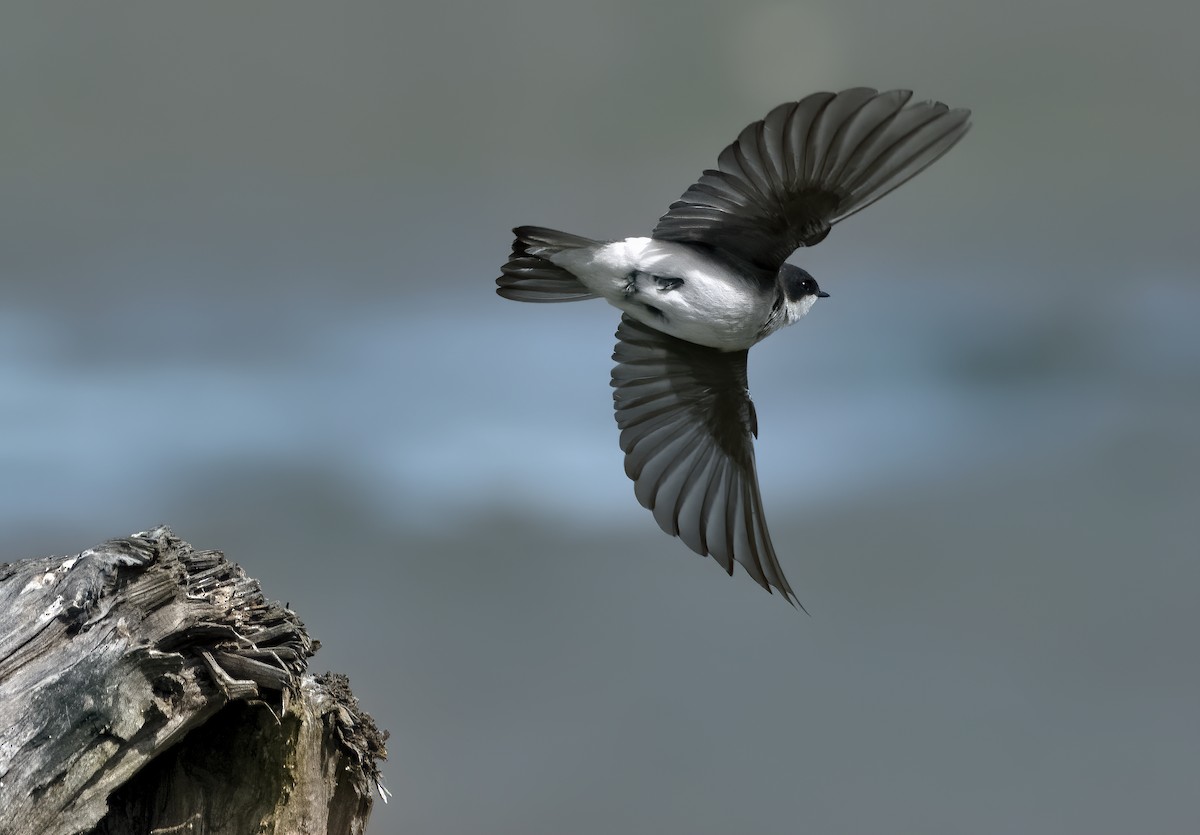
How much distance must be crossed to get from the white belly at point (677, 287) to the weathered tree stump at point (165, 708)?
3.36 feet

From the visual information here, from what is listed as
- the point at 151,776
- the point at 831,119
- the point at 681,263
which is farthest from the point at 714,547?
the point at 151,776

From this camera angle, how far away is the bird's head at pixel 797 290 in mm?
2652

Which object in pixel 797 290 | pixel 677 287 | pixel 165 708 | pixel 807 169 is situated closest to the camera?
pixel 165 708

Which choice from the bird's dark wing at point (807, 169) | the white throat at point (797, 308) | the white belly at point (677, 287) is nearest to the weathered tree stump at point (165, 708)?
the white belly at point (677, 287)

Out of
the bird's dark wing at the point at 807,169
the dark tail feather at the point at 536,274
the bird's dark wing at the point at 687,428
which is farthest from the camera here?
the bird's dark wing at the point at 687,428

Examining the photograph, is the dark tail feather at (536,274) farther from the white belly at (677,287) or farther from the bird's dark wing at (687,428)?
the bird's dark wing at (687,428)

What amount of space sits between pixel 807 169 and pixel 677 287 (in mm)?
377

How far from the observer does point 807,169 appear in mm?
2260

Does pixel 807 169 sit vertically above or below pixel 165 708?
above

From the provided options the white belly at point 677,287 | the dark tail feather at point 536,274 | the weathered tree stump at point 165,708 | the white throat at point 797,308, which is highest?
the dark tail feather at point 536,274

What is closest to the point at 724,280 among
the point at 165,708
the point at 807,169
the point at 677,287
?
the point at 677,287

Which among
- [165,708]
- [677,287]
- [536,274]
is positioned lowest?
[165,708]

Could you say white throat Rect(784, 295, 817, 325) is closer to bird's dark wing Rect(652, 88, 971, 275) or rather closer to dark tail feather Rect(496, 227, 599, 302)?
bird's dark wing Rect(652, 88, 971, 275)

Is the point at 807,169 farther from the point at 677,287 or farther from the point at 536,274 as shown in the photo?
the point at 536,274
